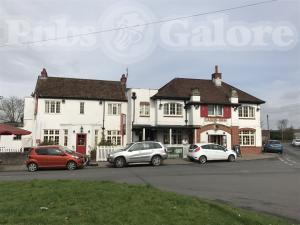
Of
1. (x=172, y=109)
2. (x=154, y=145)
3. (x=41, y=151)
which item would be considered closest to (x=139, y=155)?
(x=154, y=145)

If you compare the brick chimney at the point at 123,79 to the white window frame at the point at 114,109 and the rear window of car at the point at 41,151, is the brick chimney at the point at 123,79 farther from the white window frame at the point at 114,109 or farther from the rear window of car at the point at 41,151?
the rear window of car at the point at 41,151

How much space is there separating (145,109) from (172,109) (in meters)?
2.87

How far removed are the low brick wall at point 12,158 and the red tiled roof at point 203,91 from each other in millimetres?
14168

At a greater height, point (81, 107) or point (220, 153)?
point (81, 107)

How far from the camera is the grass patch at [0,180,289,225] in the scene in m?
6.02

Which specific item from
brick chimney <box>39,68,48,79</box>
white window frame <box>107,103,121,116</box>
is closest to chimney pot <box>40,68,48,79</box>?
brick chimney <box>39,68,48,79</box>

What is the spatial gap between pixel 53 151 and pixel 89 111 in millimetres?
12727

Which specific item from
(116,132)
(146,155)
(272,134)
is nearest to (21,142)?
(116,132)

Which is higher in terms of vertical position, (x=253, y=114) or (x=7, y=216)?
(x=253, y=114)

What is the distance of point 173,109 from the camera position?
34.6m

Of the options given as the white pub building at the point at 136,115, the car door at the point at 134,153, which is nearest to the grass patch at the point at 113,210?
the car door at the point at 134,153

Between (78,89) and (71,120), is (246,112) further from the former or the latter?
(71,120)

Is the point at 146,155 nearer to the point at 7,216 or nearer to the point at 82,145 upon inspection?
the point at 82,145

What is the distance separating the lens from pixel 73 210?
6594mm
